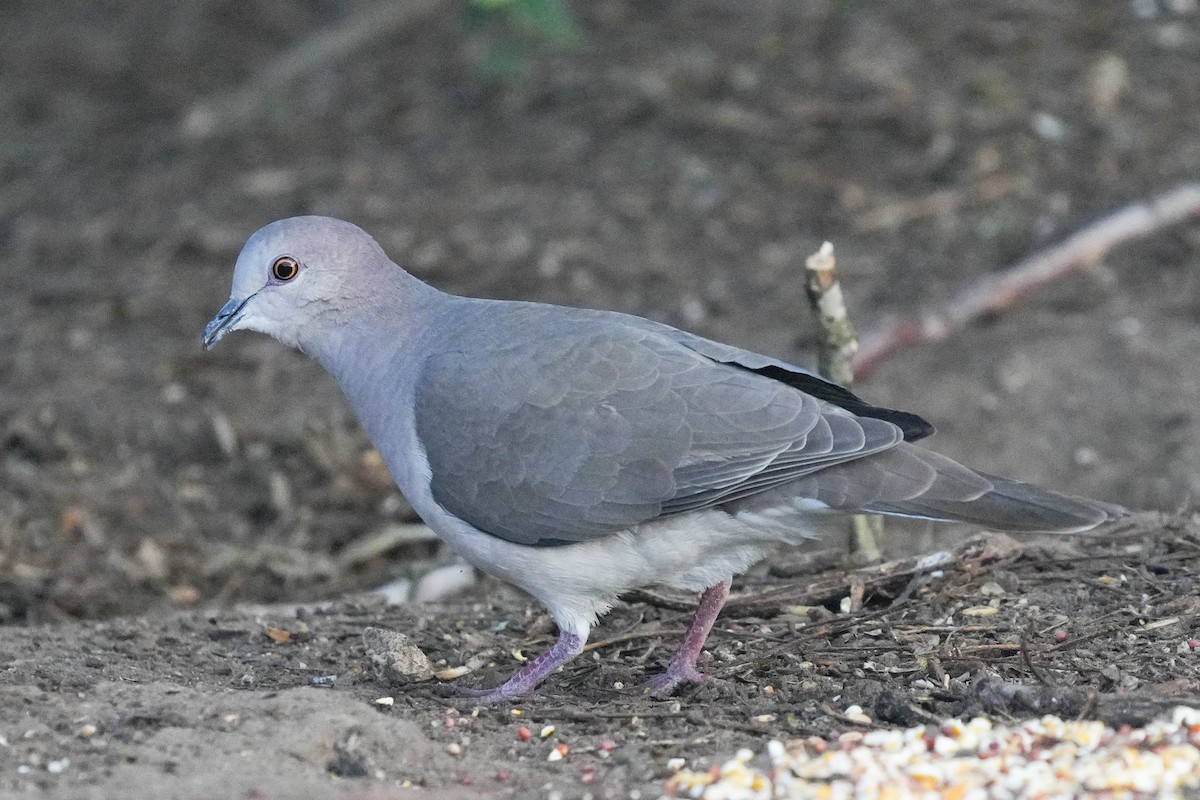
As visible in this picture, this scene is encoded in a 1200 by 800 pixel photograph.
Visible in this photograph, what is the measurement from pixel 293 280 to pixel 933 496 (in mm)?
2241

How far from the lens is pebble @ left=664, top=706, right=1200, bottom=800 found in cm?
349

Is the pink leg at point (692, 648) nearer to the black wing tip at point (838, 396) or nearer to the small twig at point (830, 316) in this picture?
the black wing tip at point (838, 396)

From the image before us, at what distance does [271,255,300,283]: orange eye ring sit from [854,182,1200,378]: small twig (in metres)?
3.25

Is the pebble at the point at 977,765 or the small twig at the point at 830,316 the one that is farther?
the small twig at the point at 830,316

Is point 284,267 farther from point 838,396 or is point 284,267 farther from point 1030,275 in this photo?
point 1030,275

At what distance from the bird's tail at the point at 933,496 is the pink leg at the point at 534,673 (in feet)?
2.40

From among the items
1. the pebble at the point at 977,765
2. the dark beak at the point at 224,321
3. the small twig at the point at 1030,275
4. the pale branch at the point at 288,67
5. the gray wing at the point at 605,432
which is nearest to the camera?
the pebble at the point at 977,765

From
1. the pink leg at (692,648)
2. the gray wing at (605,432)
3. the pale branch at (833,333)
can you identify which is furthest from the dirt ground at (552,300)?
the gray wing at (605,432)

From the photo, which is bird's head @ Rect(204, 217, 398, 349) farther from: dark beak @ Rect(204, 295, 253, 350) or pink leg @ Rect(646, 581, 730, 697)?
pink leg @ Rect(646, 581, 730, 697)

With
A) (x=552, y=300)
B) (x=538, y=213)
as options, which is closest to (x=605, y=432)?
(x=552, y=300)

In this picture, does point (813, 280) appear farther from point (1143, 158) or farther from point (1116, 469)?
point (1143, 158)

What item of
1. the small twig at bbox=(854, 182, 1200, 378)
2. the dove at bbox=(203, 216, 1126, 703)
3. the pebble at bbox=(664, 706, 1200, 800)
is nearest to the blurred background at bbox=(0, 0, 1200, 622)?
the small twig at bbox=(854, 182, 1200, 378)

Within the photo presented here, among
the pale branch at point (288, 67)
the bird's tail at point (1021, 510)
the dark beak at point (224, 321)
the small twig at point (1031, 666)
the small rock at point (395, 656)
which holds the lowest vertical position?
the small twig at point (1031, 666)

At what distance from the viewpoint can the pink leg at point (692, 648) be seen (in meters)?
4.61
